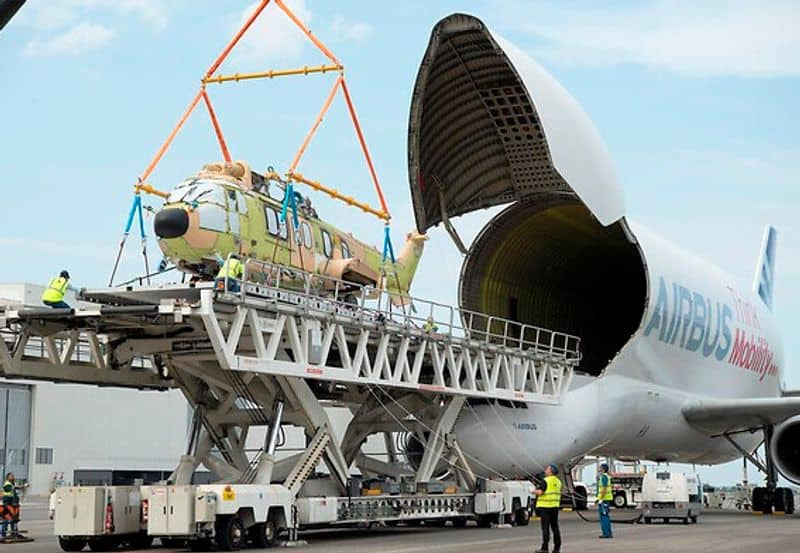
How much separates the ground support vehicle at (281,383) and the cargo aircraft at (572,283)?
65.8 inches

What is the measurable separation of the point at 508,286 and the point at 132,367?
14102 mm

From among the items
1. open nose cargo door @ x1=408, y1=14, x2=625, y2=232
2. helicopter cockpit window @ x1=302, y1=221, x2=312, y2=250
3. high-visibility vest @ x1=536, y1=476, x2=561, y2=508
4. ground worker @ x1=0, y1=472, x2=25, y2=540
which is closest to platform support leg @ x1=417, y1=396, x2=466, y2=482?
helicopter cockpit window @ x1=302, y1=221, x2=312, y2=250

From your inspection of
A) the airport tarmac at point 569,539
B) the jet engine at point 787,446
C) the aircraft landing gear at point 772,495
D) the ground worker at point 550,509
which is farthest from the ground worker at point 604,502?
the aircraft landing gear at point 772,495

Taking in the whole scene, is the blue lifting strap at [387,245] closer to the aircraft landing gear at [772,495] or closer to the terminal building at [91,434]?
the aircraft landing gear at [772,495]

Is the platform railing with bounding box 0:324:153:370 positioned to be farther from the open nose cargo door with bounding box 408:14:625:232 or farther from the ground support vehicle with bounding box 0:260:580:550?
the open nose cargo door with bounding box 408:14:625:232

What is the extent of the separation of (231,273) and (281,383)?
3004 millimetres

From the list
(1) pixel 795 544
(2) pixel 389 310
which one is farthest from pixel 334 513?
(1) pixel 795 544

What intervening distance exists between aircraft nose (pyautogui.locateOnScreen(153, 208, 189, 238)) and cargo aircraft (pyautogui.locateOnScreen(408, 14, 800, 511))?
31.8 feet

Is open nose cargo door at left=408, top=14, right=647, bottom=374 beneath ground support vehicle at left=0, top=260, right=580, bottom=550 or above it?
above

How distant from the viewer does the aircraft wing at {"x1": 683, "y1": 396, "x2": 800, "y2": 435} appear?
107 ft

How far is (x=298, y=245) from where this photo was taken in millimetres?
23344

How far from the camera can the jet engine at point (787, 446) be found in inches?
1300

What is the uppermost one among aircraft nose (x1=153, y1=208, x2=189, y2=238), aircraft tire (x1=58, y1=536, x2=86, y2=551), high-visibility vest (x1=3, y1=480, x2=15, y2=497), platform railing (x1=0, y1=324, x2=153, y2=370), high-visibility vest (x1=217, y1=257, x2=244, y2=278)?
aircraft nose (x1=153, y1=208, x2=189, y2=238)

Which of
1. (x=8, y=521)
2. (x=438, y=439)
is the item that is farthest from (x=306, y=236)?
(x=8, y=521)
